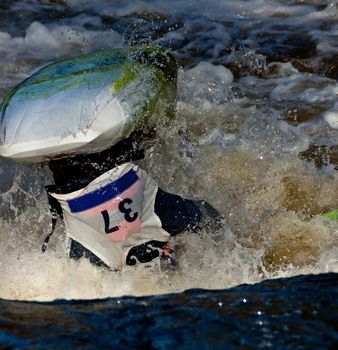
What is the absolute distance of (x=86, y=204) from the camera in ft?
11.2

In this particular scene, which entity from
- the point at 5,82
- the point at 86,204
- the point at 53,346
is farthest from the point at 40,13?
the point at 53,346

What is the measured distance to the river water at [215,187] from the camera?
2.98 m

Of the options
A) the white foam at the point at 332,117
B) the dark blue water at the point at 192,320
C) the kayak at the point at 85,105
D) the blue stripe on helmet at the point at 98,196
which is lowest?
the white foam at the point at 332,117

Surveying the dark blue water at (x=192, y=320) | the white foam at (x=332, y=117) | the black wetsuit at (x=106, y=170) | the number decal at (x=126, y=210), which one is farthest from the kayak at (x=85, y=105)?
the white foam at (x=332, y=117)

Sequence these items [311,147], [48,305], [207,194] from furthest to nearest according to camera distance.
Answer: [311,147] < [207,194] < [48,305]

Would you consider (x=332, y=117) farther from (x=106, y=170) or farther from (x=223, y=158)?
(x=106, y=170)

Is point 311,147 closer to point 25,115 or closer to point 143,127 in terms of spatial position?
point 143,127

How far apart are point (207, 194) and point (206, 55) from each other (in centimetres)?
272

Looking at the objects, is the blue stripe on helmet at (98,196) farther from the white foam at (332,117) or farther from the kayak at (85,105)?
the white foam at (332,117)

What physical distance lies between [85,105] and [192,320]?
0.96 metres

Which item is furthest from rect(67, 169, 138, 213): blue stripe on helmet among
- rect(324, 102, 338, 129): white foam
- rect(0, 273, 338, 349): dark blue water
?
rect(324, 102, 338, 129): white foam

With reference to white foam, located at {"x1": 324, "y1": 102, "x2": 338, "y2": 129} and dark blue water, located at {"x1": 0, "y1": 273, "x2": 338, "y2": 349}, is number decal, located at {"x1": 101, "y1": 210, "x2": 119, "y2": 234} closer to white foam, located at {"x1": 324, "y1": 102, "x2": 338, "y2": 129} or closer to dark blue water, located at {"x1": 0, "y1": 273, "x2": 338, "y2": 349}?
dark blue water, located at {"x1": 0, "y1": 273, "x2": 338, "y2": 349}

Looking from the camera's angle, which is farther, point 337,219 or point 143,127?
point 337,219

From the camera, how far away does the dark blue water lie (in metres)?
2.79
